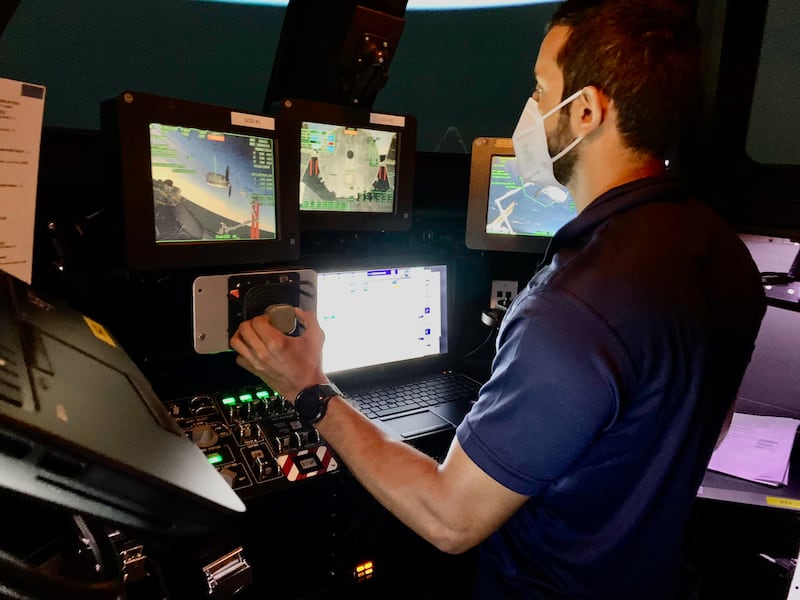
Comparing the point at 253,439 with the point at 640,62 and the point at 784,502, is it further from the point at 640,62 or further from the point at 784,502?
the point at 784,502

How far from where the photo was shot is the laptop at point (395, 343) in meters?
1.72

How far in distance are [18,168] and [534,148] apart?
1.06m

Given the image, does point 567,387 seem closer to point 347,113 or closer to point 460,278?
point 347,113

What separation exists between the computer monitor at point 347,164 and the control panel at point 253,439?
0.50m

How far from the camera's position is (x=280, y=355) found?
1165mm

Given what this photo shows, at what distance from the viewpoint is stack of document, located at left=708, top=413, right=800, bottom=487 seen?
59.4 inches

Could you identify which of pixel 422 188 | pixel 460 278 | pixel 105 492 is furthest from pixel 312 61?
pixel 105 492

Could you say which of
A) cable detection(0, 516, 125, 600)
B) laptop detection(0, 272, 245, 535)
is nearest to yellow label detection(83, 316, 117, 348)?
laptop detection(0, 272, 245, 535)

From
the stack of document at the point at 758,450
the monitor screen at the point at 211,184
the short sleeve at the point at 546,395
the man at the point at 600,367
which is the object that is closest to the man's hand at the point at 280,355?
the man at the point at 600,367

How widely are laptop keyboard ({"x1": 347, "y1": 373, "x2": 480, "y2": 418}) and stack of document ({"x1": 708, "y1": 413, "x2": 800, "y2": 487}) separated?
2.27 ft

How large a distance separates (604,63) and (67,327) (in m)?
0.91

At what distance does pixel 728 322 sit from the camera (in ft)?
3.11

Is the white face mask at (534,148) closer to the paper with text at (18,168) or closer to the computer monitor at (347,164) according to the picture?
the computer monitor at (347,164)

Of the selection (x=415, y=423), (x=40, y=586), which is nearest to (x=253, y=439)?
(x=415, y=423)
